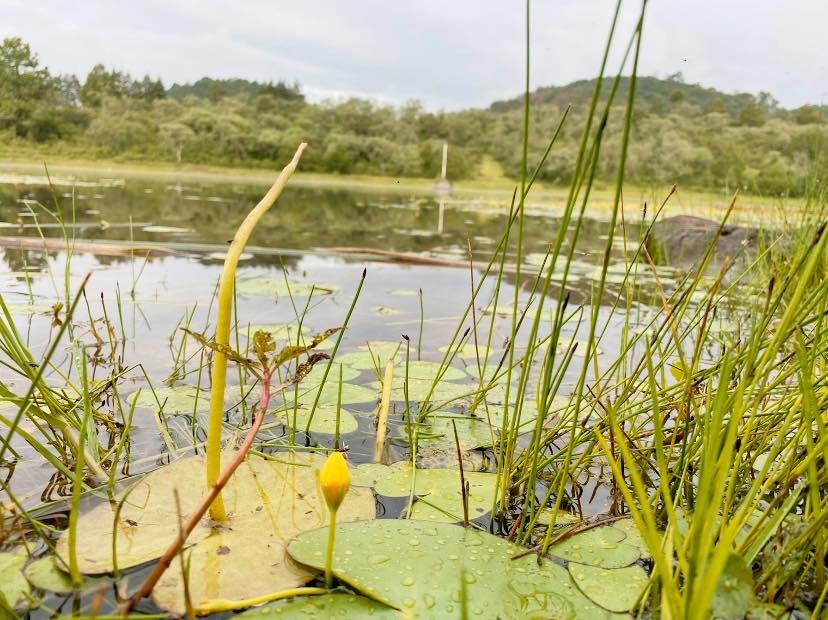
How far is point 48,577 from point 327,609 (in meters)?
0.26

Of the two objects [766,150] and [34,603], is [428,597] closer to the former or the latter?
[34,603]

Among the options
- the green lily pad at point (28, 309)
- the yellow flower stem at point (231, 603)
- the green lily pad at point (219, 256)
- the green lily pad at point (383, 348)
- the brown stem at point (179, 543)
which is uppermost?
the green lily pad at point (219, 256)

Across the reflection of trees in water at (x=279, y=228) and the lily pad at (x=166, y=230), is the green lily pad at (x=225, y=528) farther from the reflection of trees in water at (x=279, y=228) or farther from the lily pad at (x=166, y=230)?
the lily pad at (x=166, y=230)

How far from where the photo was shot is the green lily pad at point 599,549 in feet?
1.89

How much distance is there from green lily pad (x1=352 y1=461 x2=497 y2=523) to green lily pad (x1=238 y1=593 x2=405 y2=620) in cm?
19

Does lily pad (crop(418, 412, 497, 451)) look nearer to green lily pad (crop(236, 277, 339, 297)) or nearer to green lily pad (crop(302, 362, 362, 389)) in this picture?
green lily pad (crop(302, 362, 362, 389))

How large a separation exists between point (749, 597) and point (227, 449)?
645mm

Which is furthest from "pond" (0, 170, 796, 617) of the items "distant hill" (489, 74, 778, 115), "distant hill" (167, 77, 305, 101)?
"distant hill" (167, 77, 305, 101)

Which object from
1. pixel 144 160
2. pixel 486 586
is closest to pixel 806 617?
pixel 486 586

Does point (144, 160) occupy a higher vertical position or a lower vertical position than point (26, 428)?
higher

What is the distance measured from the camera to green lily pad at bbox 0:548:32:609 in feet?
1.57

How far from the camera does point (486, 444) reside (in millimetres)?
925

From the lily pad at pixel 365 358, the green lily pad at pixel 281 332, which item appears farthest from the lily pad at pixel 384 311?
the lily pad at pixel 365 358

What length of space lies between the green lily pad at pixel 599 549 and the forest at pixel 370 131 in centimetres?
1389
